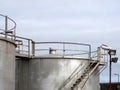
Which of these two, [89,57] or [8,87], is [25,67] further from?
[8,87]

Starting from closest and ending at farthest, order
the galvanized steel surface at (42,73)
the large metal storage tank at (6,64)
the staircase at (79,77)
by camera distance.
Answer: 1. the large metal storage tank at (6,64)
2. the galvanized steel surface at (42,73)
3. the staircase at (79,77)

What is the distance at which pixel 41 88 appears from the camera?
2645cm

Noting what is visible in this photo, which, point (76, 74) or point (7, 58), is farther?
point (76, 74)

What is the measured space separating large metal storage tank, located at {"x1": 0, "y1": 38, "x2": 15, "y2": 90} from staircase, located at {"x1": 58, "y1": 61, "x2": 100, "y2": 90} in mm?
6626

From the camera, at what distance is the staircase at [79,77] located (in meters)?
26.7

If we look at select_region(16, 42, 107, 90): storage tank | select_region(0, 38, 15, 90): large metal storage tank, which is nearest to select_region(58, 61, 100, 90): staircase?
select_region(16, 42, 107, 90): storage tank

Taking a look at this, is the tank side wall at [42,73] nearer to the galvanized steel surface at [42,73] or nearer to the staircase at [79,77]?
the galvanized steel surface at [42,73]

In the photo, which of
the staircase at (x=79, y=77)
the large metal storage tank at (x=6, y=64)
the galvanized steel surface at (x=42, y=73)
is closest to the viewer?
the large metal storage tank at (x=6, y=64)

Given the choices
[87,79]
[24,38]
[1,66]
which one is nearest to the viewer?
[1,66]

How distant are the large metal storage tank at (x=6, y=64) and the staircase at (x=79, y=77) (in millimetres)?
6626

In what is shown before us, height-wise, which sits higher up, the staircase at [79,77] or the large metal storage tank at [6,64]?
the large metal storage tank at [6,64]

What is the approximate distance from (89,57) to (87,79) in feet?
5.99

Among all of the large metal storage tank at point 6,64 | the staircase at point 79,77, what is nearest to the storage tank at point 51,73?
the staircase at point 79,77

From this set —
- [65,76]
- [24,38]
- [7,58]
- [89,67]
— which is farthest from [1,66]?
[89,67]
